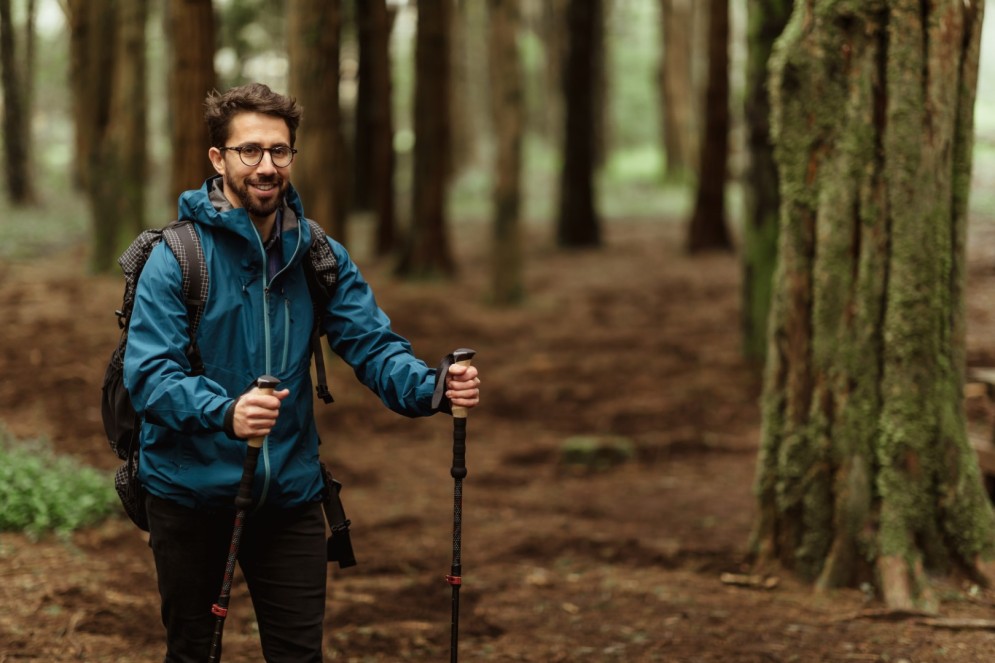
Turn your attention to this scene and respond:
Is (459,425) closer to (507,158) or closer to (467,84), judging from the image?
(507,158)

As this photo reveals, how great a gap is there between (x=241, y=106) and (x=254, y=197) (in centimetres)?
30

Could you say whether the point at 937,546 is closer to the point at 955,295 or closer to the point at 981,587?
the point at 981,587

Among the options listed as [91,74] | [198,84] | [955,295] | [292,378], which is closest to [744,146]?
[198,84]

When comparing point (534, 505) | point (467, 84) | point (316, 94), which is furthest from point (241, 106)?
point (467, 84)

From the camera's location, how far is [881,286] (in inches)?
234

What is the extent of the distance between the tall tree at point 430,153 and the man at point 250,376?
13.4m

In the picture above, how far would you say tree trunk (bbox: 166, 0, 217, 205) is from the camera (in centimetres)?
1047

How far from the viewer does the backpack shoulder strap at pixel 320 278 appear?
3.97 m

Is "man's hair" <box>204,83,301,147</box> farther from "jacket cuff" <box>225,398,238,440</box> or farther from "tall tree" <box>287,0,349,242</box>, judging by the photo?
"tall tree" <box>287,0,349,242</box>

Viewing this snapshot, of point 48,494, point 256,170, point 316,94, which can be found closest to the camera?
point 256,170

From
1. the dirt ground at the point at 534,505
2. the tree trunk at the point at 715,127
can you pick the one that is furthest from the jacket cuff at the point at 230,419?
the tree trunk at the point at 715,127

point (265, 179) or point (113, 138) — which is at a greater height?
point (113, 138)

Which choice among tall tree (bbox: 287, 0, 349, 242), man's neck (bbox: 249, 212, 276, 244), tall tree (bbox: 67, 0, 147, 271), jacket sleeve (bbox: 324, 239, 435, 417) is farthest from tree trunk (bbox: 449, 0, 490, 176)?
man's neck (bbox: 249, 212, 276, 244)

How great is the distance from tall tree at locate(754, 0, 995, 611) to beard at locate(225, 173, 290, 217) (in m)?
3.27
